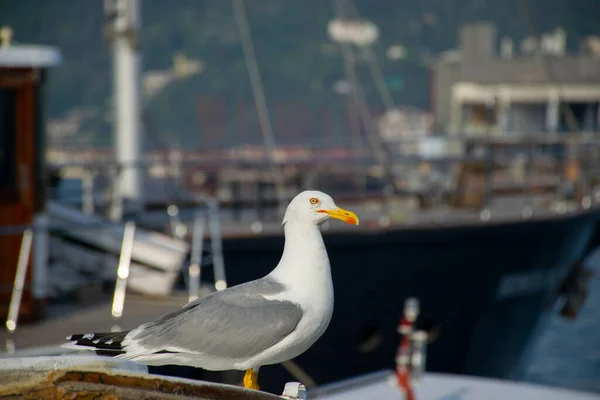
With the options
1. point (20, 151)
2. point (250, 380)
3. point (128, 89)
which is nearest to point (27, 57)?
point (20, 151)

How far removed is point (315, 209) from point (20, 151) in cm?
603

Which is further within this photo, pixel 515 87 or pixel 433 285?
pixel 515 87

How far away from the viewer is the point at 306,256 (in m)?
3.57

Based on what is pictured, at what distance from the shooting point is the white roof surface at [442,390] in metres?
10.8

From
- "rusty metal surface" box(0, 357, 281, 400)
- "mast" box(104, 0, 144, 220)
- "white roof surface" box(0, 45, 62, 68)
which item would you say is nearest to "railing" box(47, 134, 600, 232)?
"mast" box(104, 0, 144, 220)

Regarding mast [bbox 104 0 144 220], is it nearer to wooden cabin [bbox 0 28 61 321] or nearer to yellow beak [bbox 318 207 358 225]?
wooden cabin [bbox 0 28 61 321]

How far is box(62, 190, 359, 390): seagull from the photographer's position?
3.57m

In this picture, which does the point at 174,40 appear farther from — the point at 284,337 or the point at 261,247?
the point at 284,337

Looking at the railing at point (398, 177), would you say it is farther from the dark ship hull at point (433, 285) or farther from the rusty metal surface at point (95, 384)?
the rusty metal surface at point (95, 384)

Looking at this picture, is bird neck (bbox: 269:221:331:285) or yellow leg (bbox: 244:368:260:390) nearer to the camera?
bird neck (bbox: 269:221:331:285)

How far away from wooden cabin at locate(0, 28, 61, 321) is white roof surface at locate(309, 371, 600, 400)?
3080 mm

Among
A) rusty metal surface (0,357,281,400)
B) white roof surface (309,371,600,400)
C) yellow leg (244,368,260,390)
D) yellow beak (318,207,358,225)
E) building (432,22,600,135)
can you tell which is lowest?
white roof surface (309,371,600,400)

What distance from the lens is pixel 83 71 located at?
8406 cm

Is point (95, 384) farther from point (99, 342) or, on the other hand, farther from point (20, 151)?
point (20, 151)
